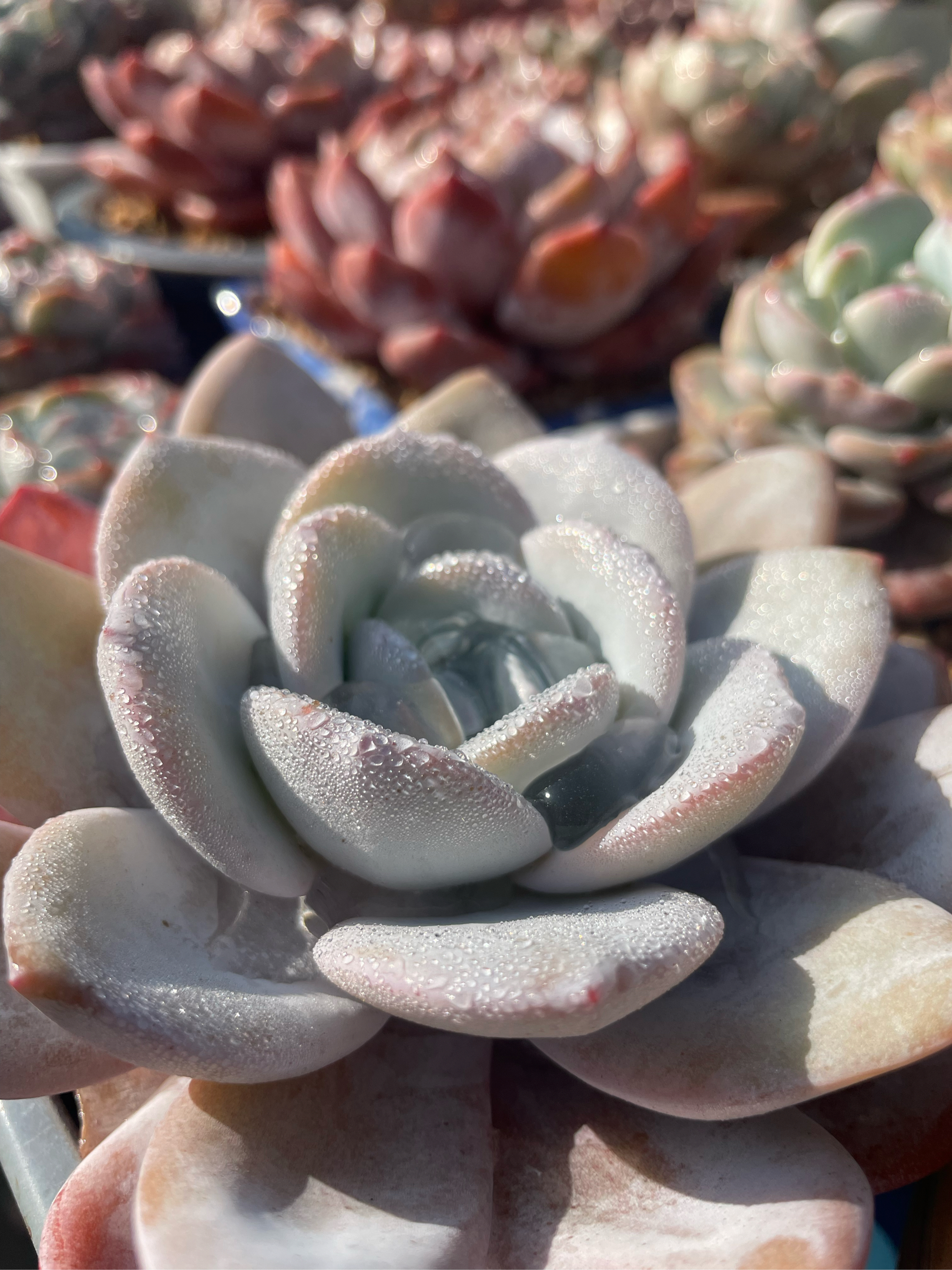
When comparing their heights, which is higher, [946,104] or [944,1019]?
[946,104]

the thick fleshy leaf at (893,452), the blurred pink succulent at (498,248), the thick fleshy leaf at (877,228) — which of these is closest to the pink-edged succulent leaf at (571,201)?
the blurred pink succulent at (498,248)

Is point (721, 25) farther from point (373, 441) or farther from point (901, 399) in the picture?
point (373, 441)

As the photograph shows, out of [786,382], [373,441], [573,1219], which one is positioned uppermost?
[373,441]

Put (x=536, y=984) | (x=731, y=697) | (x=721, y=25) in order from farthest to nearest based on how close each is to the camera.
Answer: (x=721, y=25), (x=731, y=697), (x=536, y=984)

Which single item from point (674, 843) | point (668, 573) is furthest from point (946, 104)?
point (674, 843)

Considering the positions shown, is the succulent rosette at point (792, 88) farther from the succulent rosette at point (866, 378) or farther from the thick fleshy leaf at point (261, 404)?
the thick fleshy leaf at point (261, 404)

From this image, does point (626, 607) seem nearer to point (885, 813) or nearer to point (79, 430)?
point (885, 813)
